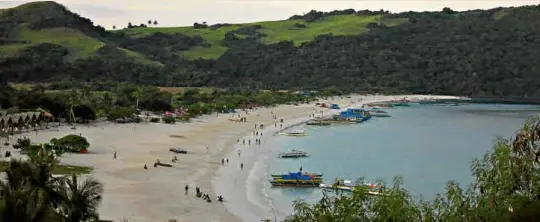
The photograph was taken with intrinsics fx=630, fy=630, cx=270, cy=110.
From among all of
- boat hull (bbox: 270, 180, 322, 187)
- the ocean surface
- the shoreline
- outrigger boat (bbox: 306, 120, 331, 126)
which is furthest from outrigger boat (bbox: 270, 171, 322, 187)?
outrigger boat (bbox: 306, 120, 331, 126)

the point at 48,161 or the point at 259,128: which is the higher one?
the point at 48,161

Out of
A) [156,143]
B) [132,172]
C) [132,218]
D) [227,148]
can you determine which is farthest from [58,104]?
[132,218]

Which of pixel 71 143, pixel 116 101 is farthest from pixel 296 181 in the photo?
pixel 116 101

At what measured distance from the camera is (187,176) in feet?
167

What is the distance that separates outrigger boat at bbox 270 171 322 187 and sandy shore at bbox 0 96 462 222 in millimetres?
2824

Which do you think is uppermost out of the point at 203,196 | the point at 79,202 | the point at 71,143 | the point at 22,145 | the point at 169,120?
the point at 79,202

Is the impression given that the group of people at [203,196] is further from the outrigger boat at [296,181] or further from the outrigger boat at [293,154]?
the outrigger boat at [293,154]

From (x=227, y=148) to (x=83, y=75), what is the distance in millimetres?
107509

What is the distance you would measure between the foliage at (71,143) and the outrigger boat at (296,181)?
18521 mm

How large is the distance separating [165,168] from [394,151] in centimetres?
3266

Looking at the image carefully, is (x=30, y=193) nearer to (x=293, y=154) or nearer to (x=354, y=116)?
(x=293, y=154)

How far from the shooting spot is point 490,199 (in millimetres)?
12133

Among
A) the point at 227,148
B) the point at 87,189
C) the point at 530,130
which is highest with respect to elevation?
the point at 530,130

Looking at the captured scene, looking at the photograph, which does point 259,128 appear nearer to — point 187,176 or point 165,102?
point 165,102
